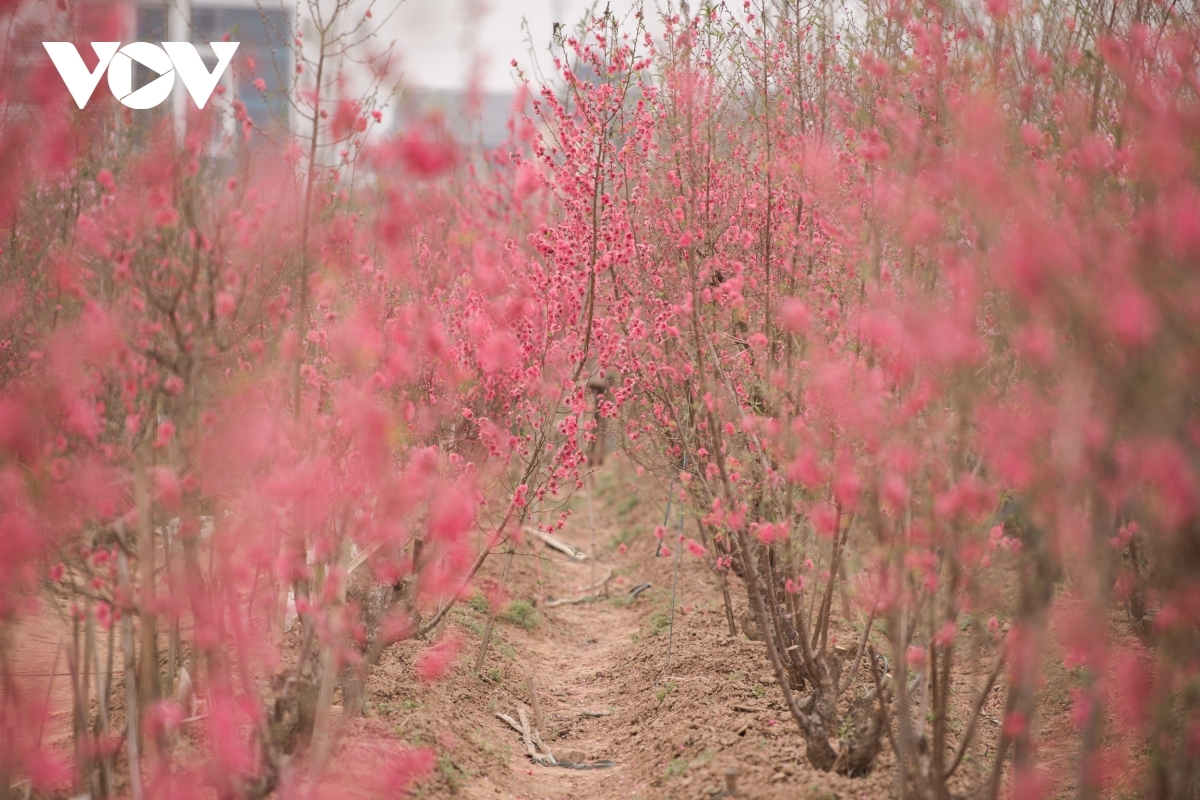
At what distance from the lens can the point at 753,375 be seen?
6812 mm

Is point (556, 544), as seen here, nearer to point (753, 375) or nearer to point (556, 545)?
point (556, 545)

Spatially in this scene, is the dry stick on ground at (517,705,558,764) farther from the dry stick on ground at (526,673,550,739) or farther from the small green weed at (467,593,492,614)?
the small green weed at (467,593,492,614)

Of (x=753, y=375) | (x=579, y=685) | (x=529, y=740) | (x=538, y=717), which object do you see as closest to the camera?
(x=753, y=375)

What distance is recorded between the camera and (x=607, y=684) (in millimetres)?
9469

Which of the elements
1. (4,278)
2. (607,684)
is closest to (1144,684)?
(607,684)

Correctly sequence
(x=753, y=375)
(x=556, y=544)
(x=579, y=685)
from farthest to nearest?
(x=556, y=544)
(x=579, y=685)
(x=753, y=375)

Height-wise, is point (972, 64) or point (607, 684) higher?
point (972, 64)

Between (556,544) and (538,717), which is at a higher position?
(556,544)

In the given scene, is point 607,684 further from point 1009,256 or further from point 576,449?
point 1009,256

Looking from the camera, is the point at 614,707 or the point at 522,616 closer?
the point at 614,707

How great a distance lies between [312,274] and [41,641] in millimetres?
6071

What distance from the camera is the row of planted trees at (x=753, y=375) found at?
380cm

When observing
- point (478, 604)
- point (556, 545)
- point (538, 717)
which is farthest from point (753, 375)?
point (556, 545)

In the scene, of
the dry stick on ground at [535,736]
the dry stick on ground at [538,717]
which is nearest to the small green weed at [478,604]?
the dry stick on ground at [535,736]
